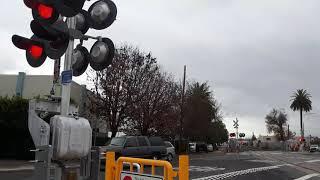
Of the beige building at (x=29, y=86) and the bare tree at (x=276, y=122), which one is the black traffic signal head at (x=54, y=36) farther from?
the bare tree at (x=276, y=122)

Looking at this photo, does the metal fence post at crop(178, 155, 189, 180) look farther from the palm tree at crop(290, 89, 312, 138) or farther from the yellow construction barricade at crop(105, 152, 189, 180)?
the palm tree at crop(290, 89, 312, 138)

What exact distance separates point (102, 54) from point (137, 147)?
19.8 metres

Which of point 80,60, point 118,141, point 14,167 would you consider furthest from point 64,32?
point 118,141

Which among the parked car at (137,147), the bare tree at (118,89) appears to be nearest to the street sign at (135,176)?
the parked car at (137,147)

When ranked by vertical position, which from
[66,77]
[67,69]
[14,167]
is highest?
[67,69]

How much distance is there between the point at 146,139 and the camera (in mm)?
27891

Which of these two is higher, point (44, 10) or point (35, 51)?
point (44, 10)

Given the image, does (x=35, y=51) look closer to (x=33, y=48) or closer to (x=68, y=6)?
(x=33, y=48)

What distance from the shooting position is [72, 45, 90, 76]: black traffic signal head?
741cm

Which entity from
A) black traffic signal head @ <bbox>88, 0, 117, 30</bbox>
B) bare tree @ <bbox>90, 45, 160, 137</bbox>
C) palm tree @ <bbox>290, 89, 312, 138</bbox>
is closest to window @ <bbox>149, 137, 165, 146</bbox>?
bare tree @ <bbox>90, 45, 160, 137</bbox>

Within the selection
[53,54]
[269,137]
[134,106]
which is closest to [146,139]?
[134,106]

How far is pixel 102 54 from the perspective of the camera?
7.16m

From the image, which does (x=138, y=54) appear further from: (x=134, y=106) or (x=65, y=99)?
(x=65, y=99)

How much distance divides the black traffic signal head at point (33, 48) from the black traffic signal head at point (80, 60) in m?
0.71
